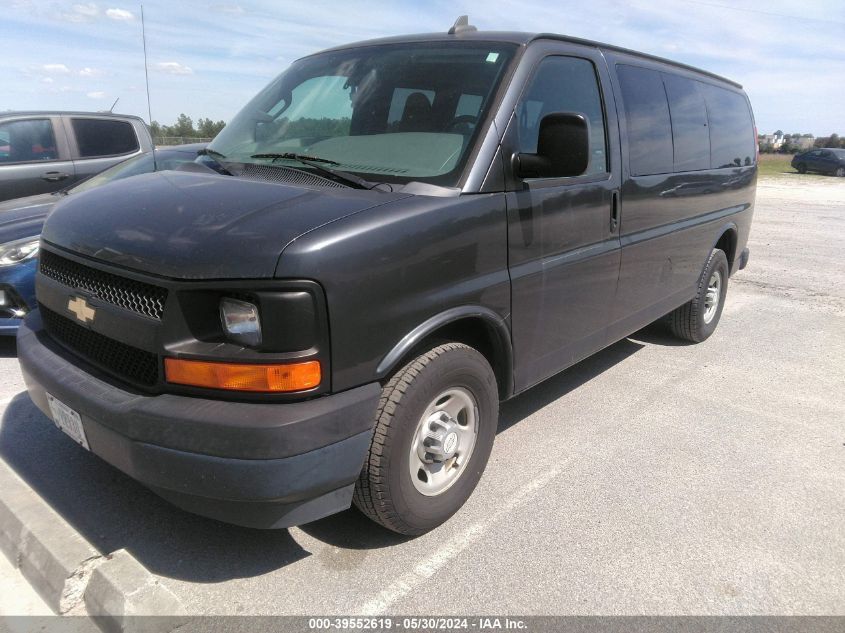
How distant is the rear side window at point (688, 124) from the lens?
4570 millimetres

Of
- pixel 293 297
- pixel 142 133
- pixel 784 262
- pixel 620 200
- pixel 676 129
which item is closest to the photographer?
pixel 293 297

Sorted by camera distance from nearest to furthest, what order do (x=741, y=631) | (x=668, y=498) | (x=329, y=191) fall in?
(x=741, y=631) < (x=329, y=191) < (x=668, y=498)

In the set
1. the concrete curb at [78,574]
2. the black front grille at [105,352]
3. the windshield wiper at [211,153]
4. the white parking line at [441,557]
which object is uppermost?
the windshield wiper at [211,153]

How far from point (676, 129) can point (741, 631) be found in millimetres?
3310

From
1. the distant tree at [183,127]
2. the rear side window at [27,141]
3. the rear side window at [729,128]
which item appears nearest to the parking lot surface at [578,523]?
the rear side window at [729,128]

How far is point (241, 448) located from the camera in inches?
85.1

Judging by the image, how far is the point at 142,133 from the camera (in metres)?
8.44

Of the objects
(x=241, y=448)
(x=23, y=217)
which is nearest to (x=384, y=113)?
(x=241, y=448)

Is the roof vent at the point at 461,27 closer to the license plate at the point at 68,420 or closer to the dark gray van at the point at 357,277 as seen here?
the dark gray van at the point at 357,277

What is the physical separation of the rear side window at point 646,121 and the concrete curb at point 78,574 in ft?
10.9

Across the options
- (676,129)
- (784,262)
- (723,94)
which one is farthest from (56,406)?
(784,262)

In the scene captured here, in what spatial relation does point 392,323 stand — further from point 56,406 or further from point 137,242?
point 56,406

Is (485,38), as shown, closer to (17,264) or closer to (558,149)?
(558,149)

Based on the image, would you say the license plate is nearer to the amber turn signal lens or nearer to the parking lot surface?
the parking lot surface
